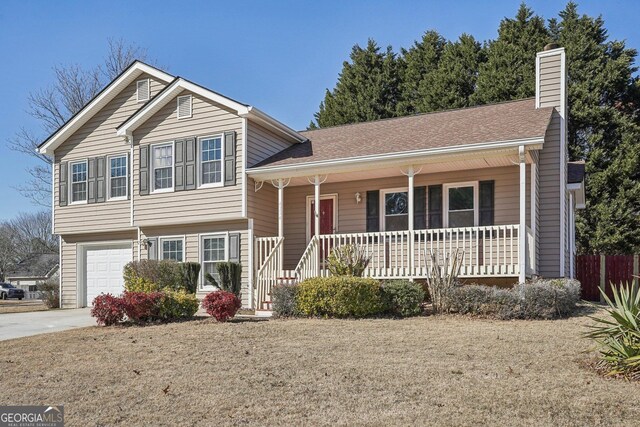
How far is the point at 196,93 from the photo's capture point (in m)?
17.3

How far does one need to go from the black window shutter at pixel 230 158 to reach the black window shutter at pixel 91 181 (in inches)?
209

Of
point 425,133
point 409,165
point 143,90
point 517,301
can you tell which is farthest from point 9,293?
point 517,301

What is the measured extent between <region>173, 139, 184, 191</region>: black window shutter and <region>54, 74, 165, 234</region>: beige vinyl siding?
7.06 ft

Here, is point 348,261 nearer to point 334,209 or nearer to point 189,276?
point 334,209

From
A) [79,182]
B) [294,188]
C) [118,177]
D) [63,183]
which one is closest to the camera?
[294,188]

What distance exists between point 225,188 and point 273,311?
4691 mm

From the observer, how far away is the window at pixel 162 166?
17828 mm

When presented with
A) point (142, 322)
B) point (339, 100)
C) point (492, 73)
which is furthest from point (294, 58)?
point (339, 100)

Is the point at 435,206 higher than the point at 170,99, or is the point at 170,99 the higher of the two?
the point at 170,99

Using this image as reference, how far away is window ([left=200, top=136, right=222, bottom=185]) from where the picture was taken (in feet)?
55.7

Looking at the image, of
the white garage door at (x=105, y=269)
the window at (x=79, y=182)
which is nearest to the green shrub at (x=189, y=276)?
the white garage door at (x=105, y=269)

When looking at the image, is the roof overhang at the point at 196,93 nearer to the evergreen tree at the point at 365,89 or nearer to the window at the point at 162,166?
the window at the point at 162,166

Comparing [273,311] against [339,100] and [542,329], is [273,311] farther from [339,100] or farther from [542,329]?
[339,100]

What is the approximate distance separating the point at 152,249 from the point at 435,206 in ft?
28.3
